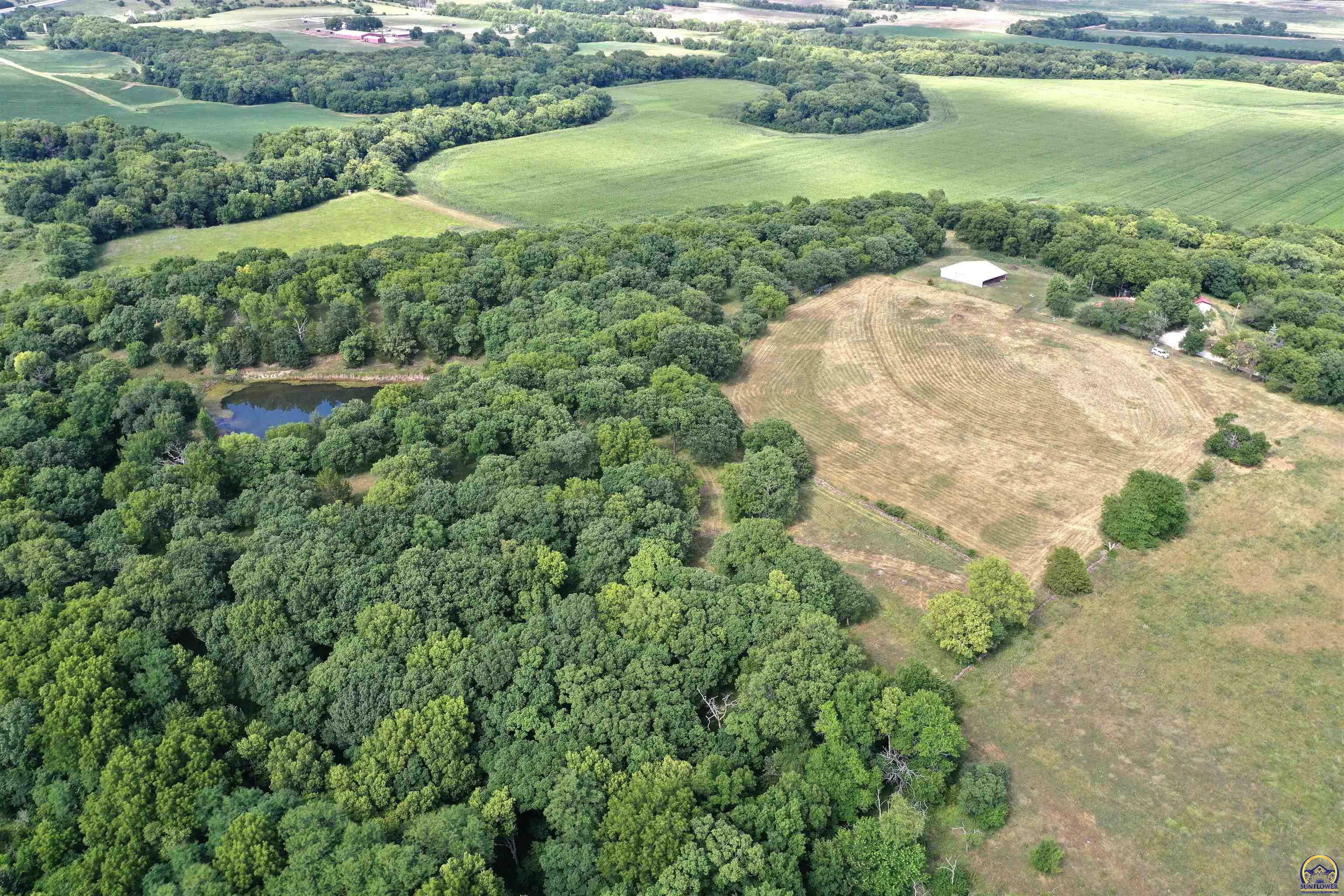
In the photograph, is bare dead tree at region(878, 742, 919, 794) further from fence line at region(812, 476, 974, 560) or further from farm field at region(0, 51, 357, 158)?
farm field at region(0, 51, 357, 158)

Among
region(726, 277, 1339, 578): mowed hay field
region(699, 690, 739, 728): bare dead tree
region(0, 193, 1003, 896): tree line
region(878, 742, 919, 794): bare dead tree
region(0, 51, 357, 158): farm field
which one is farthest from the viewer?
region(0, 51, 357, 158): farm field

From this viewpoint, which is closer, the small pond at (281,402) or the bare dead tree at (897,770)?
the bare dead tree at (897,770)

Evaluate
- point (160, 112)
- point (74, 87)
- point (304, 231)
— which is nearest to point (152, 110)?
point (160, 112)

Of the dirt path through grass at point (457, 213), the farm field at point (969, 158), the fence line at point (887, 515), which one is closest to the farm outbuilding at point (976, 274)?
the farm field at point (969, 158)

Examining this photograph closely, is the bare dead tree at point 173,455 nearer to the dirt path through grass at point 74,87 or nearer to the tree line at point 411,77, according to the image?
the tree line at point 411,77

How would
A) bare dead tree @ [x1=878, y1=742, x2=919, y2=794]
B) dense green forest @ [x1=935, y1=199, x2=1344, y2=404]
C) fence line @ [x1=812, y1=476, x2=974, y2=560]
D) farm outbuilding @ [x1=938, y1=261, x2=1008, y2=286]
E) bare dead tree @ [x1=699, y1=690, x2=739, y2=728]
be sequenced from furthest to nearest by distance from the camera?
farm outbuilding @ [x1=938, y1=261, x2=1008, y2=286] → dense green forest @ [x1=935, y1=199, x2=1344, y2=404] → fence line @ [x1=812, y1=476, x2=974, y2=560] → bare dead tree @ [x1=699, y1=690, x2=739, y2=728] → bare dead tree @ [x1=878, y1=742, x2=919, y2=794]

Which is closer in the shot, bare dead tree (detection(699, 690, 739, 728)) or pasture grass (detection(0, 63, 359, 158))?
bare dead tree (detection(699, 690, 739, 728))

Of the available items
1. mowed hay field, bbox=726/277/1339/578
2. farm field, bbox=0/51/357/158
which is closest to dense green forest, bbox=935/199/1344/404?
mowed hay field, bbox=726/277/1339/578
